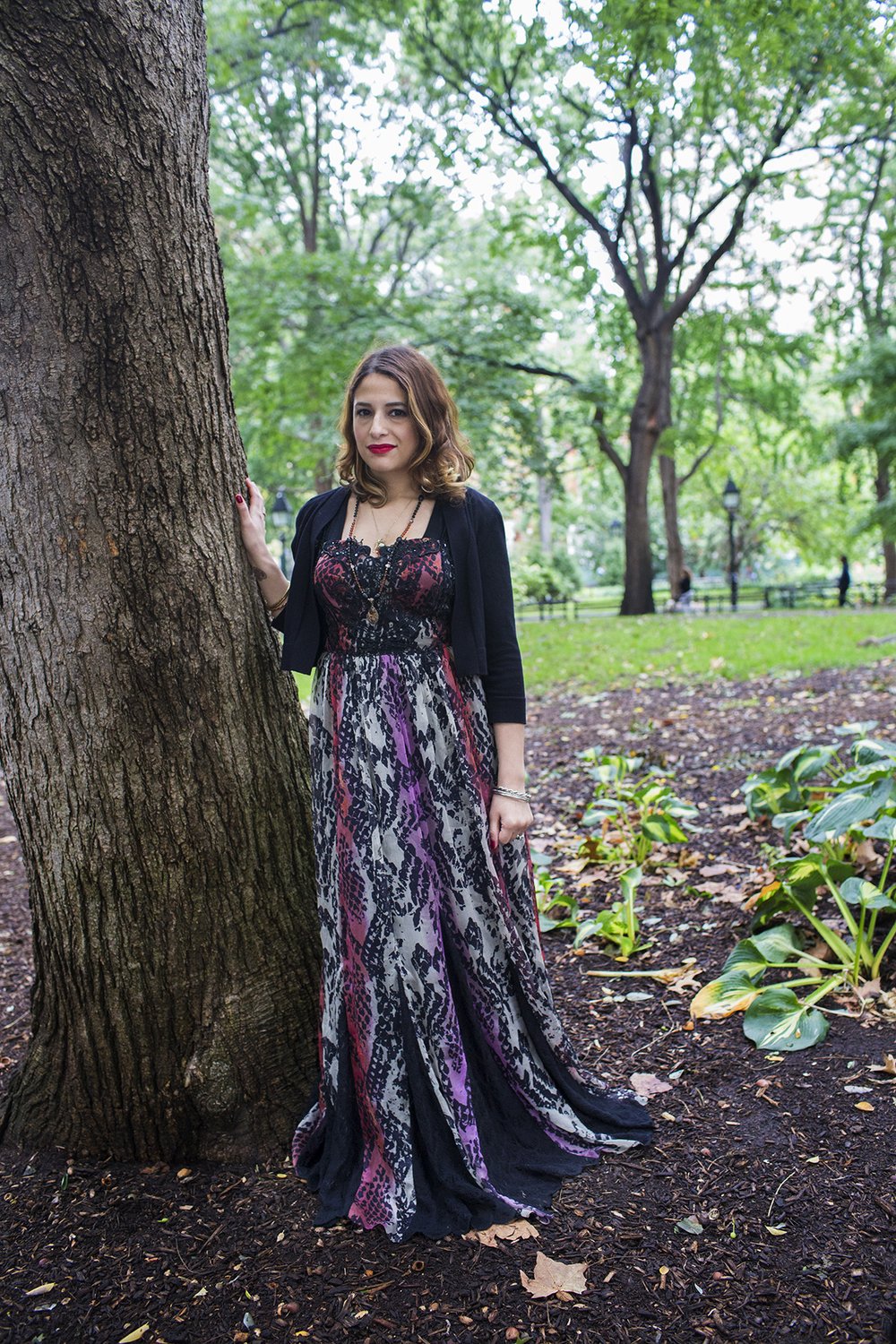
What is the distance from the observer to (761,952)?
10.4 ft

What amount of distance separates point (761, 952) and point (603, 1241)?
123cm

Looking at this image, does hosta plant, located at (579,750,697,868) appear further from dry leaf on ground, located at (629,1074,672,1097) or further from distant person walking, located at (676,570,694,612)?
distant person walking, located at (676,570,694,612)

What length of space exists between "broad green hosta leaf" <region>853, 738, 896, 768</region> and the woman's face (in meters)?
2.04

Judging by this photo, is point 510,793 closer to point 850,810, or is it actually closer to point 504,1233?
point 504,1233

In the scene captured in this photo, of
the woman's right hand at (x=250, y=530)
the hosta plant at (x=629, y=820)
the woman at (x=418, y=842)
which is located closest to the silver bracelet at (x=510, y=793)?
the woman at (x=418, y=842)

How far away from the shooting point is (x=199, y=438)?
2461 millimetres

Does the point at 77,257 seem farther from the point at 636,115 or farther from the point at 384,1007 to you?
the point at 636,115

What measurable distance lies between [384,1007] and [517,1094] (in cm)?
49

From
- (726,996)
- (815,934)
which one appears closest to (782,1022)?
(726,996)

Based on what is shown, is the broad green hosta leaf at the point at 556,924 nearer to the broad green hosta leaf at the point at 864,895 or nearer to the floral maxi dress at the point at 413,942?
the broad green hosta leaf at the point at 864,895

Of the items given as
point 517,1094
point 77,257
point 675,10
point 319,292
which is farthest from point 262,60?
point 517,1094

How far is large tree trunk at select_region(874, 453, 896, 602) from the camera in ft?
63.9

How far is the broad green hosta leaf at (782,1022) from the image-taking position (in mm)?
2889

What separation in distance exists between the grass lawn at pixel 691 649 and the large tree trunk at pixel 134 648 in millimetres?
7127
